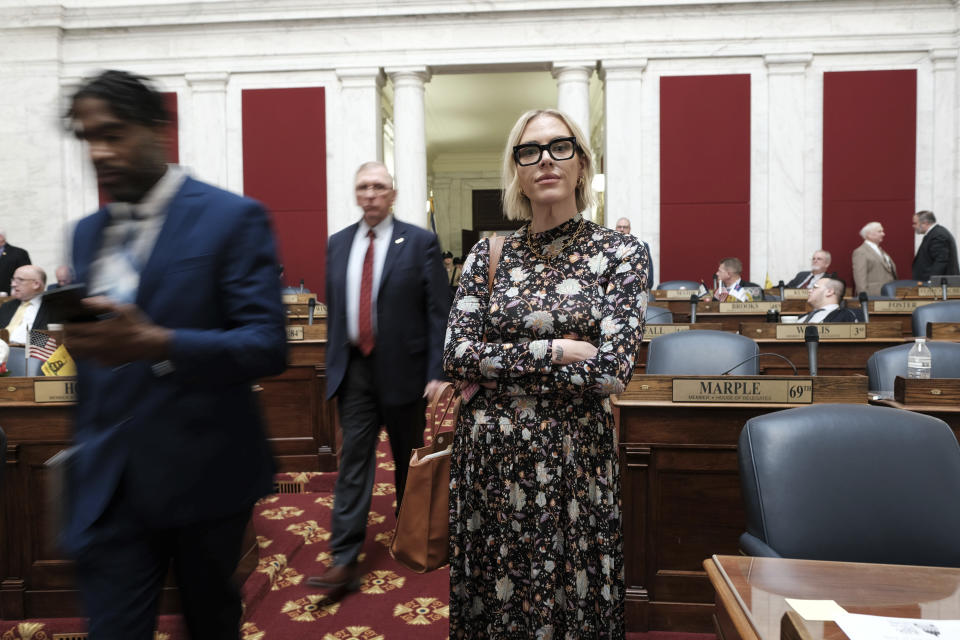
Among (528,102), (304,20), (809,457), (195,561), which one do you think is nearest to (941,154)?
(528,102)

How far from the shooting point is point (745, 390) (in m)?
2.40

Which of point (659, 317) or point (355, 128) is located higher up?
point (355, 128)

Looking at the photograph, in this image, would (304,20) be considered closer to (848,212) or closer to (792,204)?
(792,204)

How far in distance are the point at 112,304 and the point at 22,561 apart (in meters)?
2.21

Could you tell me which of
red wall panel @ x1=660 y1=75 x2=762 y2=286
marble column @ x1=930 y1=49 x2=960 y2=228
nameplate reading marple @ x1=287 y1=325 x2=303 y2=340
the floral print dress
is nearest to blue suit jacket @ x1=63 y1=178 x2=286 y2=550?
the floral print dress

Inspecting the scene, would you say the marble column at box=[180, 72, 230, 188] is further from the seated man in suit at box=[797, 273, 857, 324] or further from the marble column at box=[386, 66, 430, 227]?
the seated man in suit at box=[797, 273, 857, 324]

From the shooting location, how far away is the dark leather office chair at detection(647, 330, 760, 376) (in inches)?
125

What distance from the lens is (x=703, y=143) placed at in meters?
9.91

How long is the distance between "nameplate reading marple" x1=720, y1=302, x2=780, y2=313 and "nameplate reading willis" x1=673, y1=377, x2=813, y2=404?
11.7ft

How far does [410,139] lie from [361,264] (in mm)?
7742

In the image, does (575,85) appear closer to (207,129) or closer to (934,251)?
(934,251)

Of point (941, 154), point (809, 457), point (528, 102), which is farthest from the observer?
point (528, 102)

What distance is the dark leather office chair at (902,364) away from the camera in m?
2.94

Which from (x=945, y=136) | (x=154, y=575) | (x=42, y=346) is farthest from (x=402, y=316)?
(x=945, y=136)
